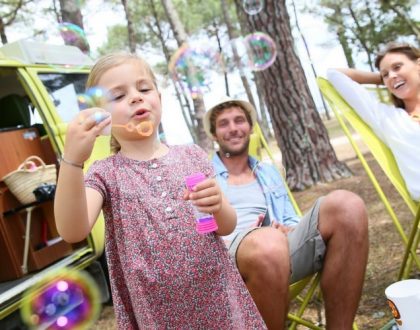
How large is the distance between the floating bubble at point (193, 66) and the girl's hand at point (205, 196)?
154 centimetres

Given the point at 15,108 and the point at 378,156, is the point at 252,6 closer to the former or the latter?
the point at 15,108

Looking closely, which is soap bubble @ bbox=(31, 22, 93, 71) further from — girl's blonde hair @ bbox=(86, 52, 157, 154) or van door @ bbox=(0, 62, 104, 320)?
girl's blonde hair @ bbox=(86, 52, 157, 154)

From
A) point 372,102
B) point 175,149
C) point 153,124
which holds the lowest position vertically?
point 372,102

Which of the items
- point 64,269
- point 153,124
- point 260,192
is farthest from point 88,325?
point 153,124

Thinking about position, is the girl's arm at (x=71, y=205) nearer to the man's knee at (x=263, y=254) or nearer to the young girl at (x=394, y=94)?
the man's knee at (x=263, y=254)

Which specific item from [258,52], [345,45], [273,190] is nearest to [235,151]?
[273,190]

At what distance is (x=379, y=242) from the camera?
3.43m

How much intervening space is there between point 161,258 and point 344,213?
801 mm

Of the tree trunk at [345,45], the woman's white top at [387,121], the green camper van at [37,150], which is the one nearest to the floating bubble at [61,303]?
the green camper van at [37,150]

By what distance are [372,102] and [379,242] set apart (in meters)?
1.37

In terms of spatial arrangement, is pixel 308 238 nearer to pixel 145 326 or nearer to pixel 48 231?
pixel 145 326

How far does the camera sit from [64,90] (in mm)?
3635

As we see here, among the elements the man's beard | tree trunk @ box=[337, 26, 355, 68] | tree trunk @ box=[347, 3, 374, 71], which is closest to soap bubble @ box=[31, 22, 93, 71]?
the man's beard

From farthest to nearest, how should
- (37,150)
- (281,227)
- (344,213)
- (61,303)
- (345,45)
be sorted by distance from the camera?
(345,45), (37,150), (61,303), (281,227), (344,213)
